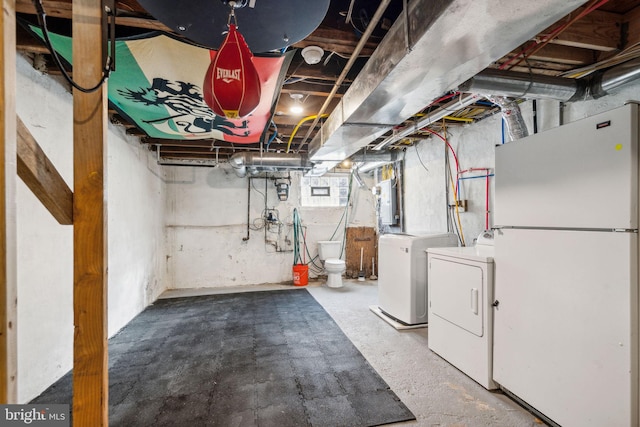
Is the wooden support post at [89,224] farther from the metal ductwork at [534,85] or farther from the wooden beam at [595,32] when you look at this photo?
the wooden beam at [595,32]

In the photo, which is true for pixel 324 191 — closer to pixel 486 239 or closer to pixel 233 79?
pixel 486 239

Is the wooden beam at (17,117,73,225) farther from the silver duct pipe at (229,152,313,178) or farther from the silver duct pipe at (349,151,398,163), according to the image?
the silver duct pipe at (349,151,398,163)

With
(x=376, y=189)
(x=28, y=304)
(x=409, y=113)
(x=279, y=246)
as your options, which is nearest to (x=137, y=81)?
(x=28, y=304)

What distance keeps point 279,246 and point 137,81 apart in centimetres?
385

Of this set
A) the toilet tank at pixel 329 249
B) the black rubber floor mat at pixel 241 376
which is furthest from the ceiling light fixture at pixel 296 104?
the toilet tank at pixel 329 249

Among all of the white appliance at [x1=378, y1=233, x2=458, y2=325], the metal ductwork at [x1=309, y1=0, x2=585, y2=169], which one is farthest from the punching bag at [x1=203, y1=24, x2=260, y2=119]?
the white appliance at [x1=378, y1=233, x2=458, y2=325]

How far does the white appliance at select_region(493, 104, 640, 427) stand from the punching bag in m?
1.70

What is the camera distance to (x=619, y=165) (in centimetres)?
135

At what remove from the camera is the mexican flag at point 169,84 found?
1.66m

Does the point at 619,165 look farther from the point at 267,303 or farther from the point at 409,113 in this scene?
the point at 267,303

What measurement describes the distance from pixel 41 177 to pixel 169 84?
1.47m

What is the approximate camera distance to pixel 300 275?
5.17 m

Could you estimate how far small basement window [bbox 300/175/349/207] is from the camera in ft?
18.9

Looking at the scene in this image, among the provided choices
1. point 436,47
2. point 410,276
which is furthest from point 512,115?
point 410,276
